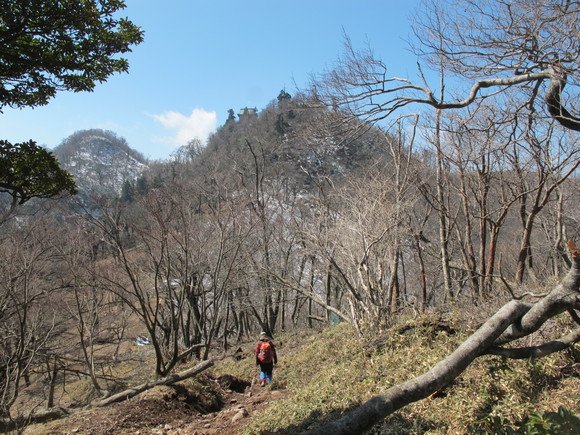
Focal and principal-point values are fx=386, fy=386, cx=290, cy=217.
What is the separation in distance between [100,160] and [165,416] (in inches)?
5343

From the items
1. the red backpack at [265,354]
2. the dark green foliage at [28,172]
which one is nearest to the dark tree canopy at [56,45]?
the dark green foliage at [28,172]

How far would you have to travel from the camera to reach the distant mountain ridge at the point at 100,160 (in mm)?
100938

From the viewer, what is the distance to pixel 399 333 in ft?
22.7

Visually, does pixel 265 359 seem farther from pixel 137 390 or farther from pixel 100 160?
pixel 100 160

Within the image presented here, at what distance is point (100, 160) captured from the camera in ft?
414

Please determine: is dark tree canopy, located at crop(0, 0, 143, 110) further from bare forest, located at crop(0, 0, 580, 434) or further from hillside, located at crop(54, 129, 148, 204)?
hillside, located at crop(54, 129, 148, 204)

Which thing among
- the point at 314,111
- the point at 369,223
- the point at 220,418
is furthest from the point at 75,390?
the point at 314,111

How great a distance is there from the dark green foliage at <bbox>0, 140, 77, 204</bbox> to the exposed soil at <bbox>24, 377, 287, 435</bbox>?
342cm

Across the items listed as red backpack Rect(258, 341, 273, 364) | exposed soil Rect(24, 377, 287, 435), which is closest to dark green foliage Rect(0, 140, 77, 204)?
exposed soil Rect(24, 377, 287, 435)

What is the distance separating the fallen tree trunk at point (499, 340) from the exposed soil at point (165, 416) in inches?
134

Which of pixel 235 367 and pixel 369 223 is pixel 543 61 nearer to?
pixel 369 223

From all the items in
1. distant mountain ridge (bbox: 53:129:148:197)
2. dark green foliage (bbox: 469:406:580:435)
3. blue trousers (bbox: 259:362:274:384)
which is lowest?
blue trousers (bbox: 259:362:274:384)

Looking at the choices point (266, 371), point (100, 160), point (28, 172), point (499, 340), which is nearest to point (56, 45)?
point (28, 172)

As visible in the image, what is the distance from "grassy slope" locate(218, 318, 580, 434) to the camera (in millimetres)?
3484
